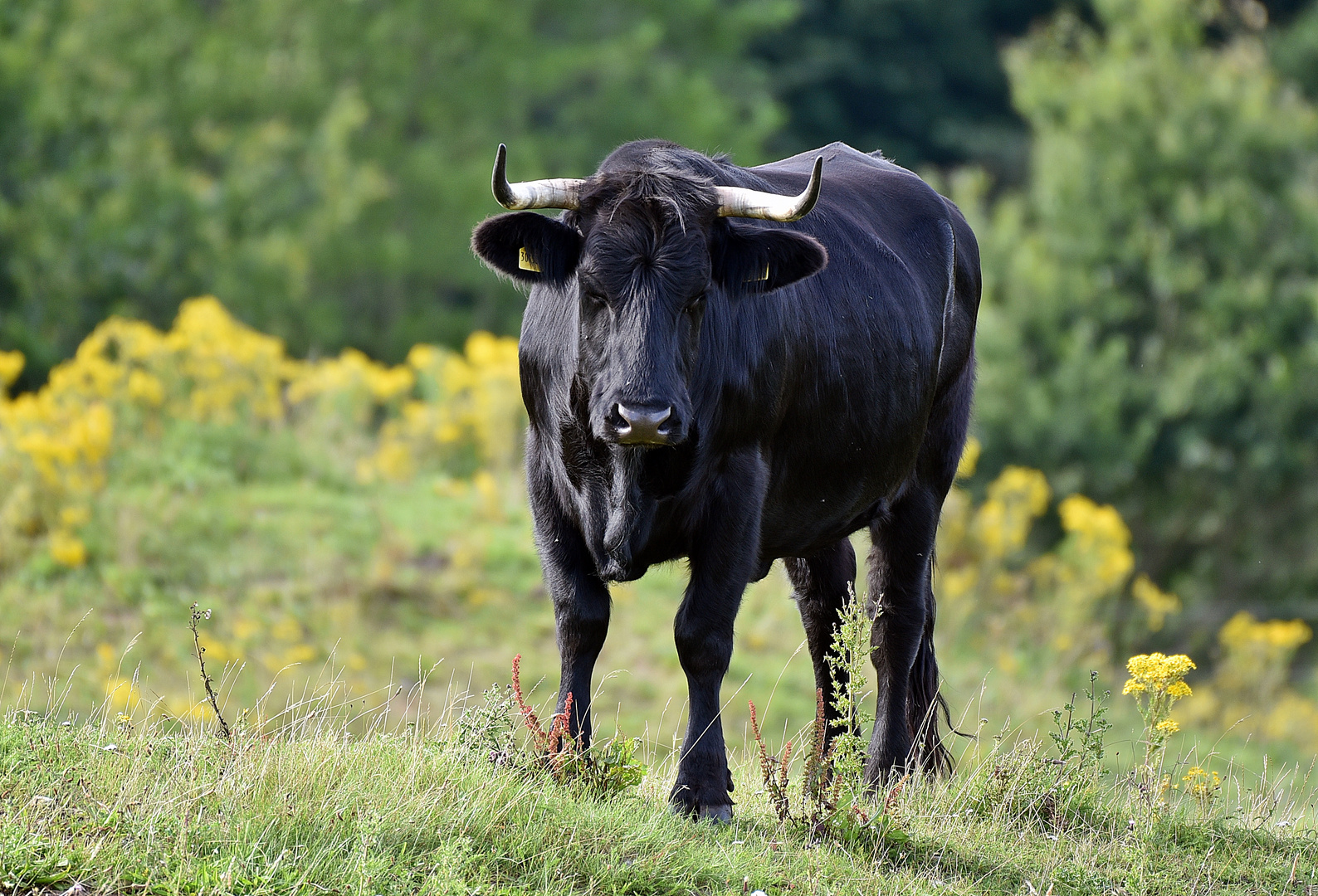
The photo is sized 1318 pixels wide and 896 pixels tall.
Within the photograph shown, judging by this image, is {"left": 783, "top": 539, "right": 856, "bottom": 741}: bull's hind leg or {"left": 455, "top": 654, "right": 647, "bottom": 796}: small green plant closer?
{"left": 455, "top": 654, "right": 647, "bottom": 796}: small green plant

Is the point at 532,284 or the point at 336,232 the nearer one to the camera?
the point at 532,284

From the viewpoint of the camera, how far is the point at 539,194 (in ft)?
15.3

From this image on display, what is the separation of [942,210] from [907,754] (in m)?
2.35

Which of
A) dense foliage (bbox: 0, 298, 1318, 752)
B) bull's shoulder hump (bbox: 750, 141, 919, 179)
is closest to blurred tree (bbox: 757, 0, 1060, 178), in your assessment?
dense foliage (bbox: 0, 298, 1318, 752)

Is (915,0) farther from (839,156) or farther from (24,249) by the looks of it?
(839,156)

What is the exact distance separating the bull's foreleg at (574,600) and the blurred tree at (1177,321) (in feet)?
45.9

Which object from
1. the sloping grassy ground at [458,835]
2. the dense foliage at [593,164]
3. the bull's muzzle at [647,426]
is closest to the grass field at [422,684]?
the sloping grassy ground at [458,835]

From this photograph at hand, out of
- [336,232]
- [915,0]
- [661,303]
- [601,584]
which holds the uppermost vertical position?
[915,0]

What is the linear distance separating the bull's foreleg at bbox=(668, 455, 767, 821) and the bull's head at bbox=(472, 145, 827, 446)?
1.51ft

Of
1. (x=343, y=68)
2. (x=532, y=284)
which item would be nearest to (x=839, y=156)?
(x=532, y=284)

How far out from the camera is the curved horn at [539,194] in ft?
14.6

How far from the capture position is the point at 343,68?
2522 cm

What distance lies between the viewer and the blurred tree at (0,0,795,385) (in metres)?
17.4

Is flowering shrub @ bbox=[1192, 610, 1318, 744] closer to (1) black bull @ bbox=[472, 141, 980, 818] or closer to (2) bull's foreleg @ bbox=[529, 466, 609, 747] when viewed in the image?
(1) black bull @ bbox=[472, 141, 980, 818]
